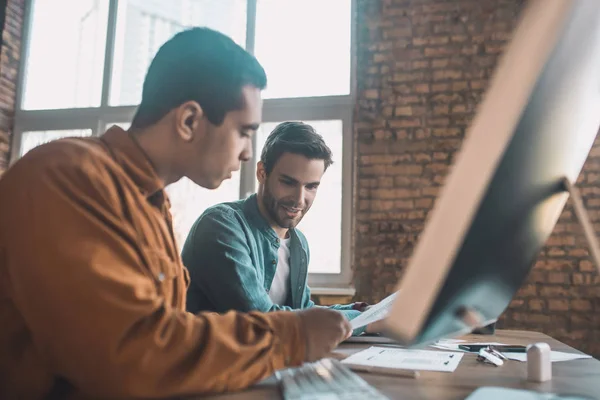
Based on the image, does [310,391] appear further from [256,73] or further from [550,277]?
[550,277]

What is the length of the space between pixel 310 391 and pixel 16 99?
13.4 feet

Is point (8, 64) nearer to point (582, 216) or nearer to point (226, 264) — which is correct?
point (226, 264)

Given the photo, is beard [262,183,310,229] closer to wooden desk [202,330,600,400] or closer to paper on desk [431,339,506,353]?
paper on desk [431,339,506,353]

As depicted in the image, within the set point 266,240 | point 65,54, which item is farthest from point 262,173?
point 65,54

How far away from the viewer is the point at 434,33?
3.23 m

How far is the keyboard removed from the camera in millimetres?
704

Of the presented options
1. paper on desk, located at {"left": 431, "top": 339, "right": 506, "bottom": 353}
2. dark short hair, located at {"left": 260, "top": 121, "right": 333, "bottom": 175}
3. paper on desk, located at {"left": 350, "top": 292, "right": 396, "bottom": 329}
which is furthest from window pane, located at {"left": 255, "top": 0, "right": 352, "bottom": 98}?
paper on desk, located at {"left": 350, "top": 292, "right": 396, "bottom": 329}

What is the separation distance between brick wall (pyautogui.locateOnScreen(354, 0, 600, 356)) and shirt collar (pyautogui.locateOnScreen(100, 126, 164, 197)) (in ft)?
7.64

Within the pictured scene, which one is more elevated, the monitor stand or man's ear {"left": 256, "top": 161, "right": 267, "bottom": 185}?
man's ear {"left": 256, "top": 161, "right": 267, "bottom": 185}

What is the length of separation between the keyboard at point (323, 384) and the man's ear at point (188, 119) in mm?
474

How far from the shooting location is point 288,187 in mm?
1898

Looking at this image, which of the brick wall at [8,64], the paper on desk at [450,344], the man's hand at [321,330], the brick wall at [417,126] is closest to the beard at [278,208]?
the paper on desk at [450,344]

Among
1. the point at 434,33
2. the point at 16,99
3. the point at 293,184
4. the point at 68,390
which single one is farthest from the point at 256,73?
the point at 16,99

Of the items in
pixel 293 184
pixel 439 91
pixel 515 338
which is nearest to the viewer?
pixel 515 338
